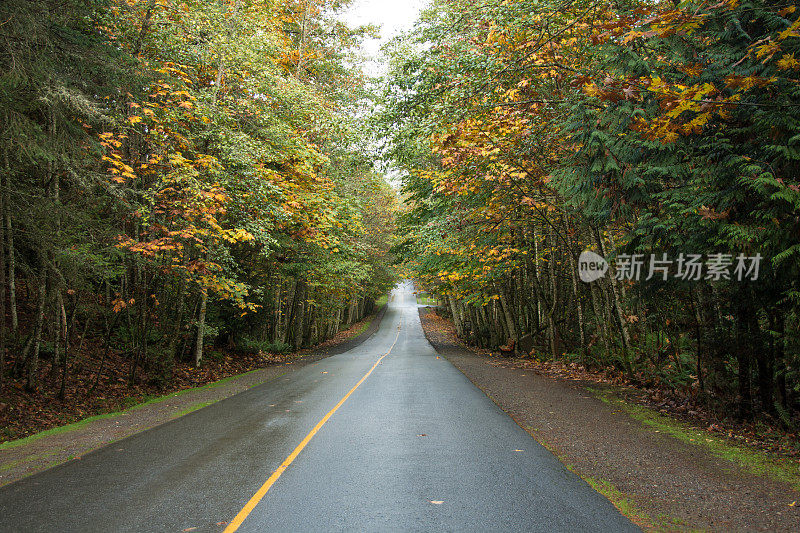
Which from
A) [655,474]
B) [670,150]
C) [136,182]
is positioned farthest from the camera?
[136,182]

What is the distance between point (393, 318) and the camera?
62.9m

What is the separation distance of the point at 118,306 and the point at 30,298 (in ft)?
13.7

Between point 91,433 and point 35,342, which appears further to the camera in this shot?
point 35,342

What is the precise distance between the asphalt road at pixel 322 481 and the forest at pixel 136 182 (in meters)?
4.18

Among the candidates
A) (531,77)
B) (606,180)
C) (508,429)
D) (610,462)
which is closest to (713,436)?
(610,462)

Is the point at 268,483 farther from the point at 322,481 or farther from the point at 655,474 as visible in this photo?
the point at 655,474

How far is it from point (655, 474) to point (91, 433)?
8345 millimetres

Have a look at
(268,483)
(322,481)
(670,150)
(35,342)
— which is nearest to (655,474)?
(322,481)

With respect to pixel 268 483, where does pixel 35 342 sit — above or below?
above

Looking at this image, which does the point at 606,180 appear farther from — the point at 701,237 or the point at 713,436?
the point at 713,436

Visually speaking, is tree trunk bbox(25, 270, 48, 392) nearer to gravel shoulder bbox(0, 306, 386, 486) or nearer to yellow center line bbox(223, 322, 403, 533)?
gravel shoulder bbox(0, 306, 386, 486)

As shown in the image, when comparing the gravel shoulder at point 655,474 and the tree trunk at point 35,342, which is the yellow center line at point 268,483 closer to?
the gravel shoulder at point 655,474

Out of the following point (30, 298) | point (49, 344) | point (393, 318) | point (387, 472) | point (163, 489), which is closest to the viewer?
point (163, 489)

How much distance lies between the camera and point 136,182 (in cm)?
1192
